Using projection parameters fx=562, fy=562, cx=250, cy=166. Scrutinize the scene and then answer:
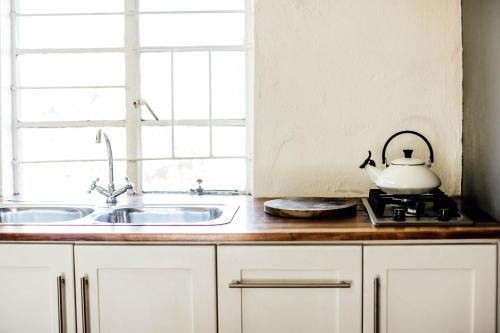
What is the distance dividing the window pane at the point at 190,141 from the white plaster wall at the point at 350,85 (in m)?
0.33

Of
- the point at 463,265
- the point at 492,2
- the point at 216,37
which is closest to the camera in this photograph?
the point at 463,265

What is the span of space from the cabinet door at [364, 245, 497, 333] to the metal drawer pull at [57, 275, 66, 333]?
99 cm

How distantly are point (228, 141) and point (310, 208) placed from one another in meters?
0.75

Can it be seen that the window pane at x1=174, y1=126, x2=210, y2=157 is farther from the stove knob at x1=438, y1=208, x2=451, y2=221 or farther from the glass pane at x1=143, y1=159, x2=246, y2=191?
the stove knob at x1=438, y1=208, x2=451, y2=221

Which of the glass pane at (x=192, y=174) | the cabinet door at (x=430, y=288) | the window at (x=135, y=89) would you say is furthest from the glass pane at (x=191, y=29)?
the cabinet door at (x=430, y=288)

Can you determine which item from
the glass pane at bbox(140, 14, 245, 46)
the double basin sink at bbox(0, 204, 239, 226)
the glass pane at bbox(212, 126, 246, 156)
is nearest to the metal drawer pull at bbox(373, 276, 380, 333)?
the double basin sink at bbox(0, 204, 239, 226)

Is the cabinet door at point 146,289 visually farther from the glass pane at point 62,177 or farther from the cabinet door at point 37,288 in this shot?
the glass pane at point 62,177

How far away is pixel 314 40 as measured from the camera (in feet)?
7.97

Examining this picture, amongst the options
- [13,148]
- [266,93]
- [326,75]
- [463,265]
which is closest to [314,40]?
[326,75]

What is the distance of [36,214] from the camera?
7.89 ft

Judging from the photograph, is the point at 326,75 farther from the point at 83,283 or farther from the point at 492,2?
the point at 83,283

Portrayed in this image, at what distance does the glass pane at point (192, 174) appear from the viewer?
2688mm

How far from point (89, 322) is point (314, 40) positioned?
1.45 meters

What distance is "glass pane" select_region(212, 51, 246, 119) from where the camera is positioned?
2666 millimetres
